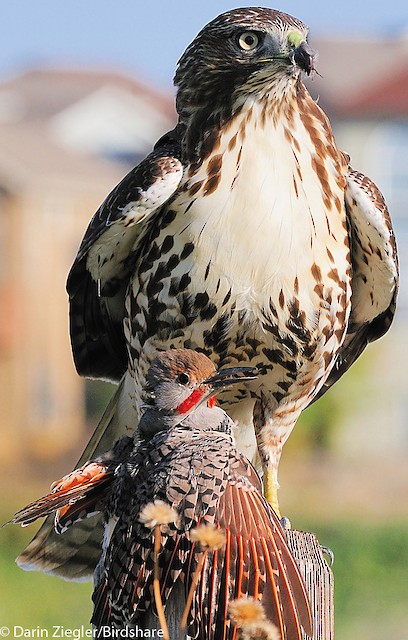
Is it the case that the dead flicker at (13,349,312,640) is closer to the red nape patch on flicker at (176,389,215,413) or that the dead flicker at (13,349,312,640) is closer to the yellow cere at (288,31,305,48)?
the red nape patch on flicker at (176,389,215,413)

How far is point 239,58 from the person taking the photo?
479 cm

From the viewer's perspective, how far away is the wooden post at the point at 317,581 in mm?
3824

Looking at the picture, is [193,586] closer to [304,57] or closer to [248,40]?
[304,57]

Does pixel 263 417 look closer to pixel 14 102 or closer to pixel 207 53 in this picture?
pixel 207 53

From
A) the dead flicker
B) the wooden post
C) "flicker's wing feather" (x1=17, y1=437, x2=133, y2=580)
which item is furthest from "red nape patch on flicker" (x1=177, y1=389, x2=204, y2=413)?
"flicker's wing feather" (x1=17, y1=437, x2=133, y2=580)

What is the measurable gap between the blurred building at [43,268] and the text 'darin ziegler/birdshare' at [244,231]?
26365mm

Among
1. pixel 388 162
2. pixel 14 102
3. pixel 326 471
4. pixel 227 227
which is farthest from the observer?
pixel 14 102

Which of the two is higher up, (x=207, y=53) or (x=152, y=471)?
(x=207, y=53)

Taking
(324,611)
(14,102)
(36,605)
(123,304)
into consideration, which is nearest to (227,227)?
(123,304)

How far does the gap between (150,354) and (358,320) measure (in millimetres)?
913

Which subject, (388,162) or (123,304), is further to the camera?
(388,162)

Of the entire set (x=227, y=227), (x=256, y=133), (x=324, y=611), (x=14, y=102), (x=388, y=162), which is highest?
(x=14, y=102)

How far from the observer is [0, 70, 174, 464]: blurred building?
1331 inches

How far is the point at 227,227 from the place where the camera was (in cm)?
479
